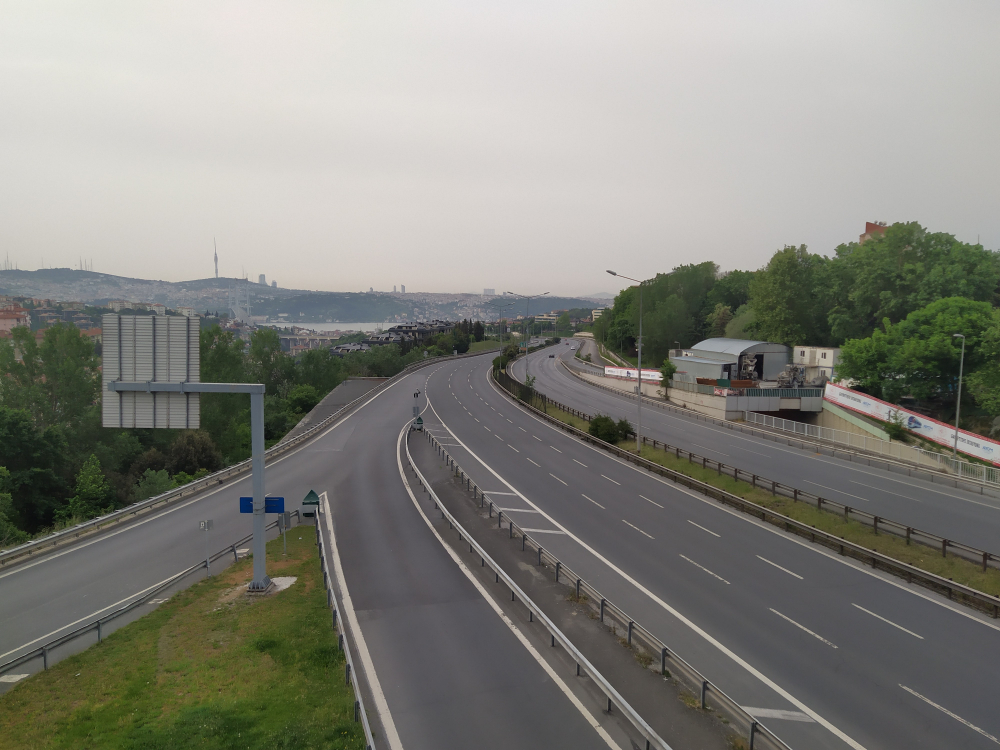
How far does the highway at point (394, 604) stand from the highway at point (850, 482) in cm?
1835

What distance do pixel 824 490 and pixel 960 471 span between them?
8765 mm

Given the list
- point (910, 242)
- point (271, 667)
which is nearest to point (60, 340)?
point (271, 667)

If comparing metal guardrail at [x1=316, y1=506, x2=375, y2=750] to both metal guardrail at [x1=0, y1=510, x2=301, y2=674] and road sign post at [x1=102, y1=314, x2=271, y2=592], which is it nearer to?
metal guardrail at [x1=0, y1=510, x2=301, y2=674]

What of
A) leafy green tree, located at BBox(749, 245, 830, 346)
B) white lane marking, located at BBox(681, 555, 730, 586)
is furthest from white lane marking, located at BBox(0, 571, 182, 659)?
leafy green tree, located at BBox(749, 245, 830, 346)

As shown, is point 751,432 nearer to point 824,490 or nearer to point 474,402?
point 824,490

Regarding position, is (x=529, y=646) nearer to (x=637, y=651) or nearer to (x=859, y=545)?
(x=637, y=651)

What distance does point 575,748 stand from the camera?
971cm

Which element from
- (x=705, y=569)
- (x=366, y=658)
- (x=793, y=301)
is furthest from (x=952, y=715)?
(x=793, y=301)

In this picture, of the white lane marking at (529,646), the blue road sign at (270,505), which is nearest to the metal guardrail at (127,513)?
the blue road sign at (270,505)

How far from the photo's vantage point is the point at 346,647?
12219mm

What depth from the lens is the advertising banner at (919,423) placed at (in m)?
32.1

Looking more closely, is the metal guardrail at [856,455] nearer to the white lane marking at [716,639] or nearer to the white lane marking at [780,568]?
the white lane marking at [716,639]

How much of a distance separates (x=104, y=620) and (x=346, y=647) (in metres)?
7.08

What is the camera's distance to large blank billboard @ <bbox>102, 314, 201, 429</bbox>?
51.3ft
